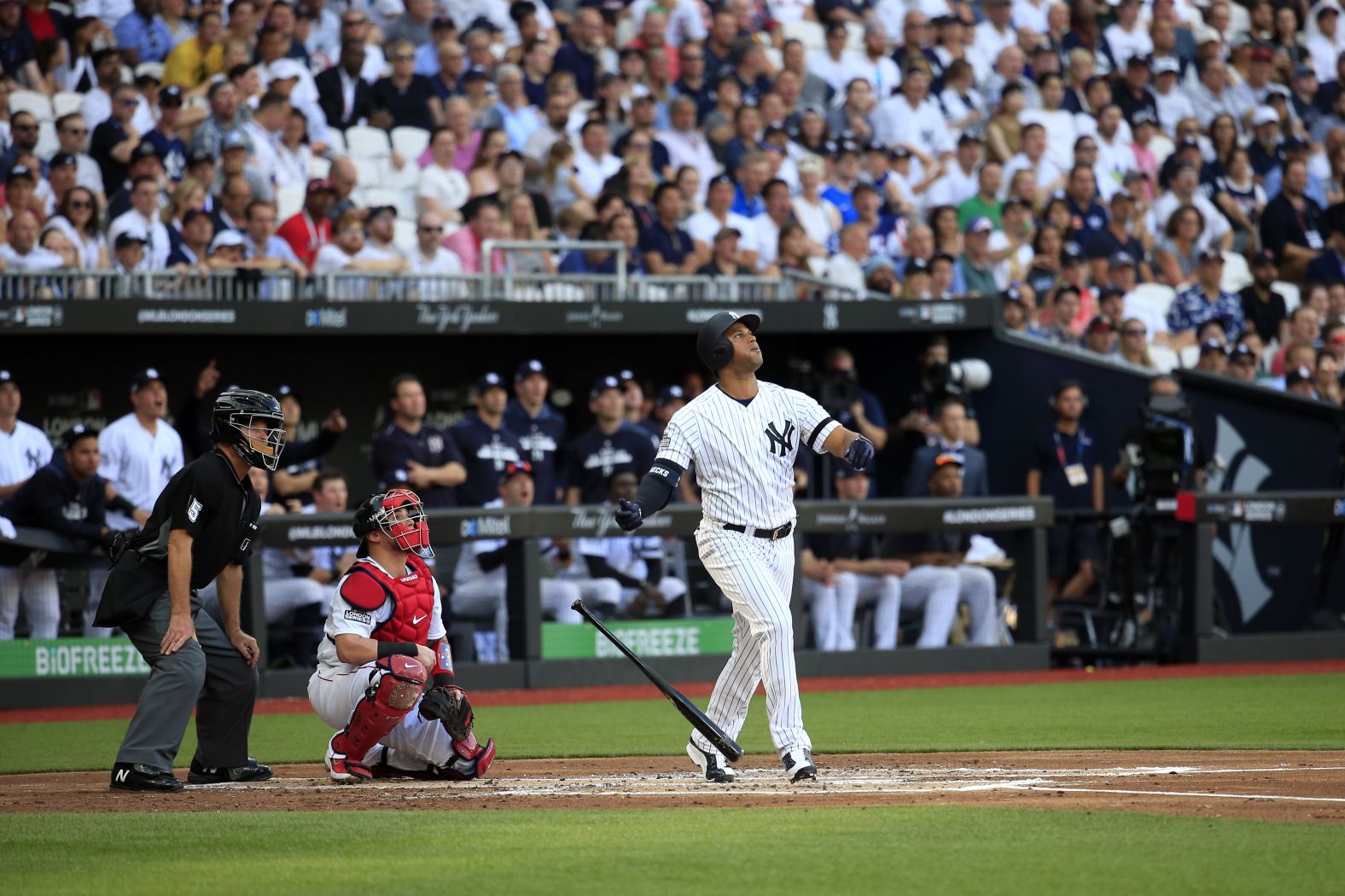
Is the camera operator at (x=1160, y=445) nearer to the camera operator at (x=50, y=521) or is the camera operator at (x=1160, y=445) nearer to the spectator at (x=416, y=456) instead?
the spectator at (x=416, y=456)

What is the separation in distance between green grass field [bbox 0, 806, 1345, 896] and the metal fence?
7118 millimetres

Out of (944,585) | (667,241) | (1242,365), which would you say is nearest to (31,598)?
(667,241)

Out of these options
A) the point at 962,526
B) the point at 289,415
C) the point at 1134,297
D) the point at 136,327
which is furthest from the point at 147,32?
the point at 1134,297

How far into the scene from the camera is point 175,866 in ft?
16.3

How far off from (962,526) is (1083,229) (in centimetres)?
465

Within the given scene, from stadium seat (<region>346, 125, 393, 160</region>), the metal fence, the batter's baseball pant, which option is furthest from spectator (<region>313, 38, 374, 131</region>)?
the batter's baseball pant

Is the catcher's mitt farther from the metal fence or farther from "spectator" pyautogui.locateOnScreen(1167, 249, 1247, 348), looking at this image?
"spectator" pyautogui.locateOnScreen(1167, 249, 1247, 348)

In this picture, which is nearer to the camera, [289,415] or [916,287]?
[289,415]

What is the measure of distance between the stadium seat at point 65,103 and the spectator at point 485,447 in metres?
4.02

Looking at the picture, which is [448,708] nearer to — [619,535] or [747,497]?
[747,497]

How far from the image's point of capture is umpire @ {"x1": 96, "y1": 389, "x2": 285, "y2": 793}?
6812 millimetres

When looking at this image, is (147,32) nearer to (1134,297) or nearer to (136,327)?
(136,327)

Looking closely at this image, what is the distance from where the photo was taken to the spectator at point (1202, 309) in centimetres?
1594

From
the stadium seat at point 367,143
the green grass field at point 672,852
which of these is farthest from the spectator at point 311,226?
the green grass field at point 672,852
